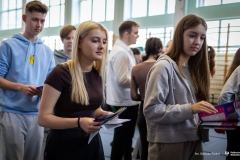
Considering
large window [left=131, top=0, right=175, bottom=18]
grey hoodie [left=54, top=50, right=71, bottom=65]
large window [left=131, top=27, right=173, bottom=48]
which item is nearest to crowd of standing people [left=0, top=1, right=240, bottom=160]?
grey hoodie [left=54, top=50, right=71, bottom=65]

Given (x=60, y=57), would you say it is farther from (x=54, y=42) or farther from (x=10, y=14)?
(x=10, y=14)

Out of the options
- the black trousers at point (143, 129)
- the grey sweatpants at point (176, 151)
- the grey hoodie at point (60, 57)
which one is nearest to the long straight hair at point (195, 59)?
the grey sweatpants at point (176, 151)

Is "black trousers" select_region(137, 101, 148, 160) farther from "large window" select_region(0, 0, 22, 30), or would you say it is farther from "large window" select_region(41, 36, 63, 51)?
"large window" select_region(0, 0, 22, 30)

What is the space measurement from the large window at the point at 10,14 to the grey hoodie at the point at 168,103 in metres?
11.4

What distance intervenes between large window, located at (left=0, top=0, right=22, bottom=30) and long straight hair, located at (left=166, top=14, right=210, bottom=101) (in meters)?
11.3

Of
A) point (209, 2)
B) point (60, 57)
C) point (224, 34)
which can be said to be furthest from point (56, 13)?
point (60, 57)

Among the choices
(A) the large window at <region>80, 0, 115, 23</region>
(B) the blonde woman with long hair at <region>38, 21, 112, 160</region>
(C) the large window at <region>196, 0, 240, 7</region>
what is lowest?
(B) the blonde woman with long hair at <region>38, 21, 112, 160</region>

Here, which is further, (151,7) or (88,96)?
(151,7)

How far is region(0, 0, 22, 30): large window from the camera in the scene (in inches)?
467

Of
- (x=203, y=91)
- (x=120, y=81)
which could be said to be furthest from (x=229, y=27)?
(x=203, y=91)

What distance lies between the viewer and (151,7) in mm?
7906

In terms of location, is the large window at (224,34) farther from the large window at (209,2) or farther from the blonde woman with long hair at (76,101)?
the blonde woman with long hair at (76,101)

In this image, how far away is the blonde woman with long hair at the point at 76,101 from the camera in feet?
4.66

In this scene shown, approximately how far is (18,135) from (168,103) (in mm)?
1242
